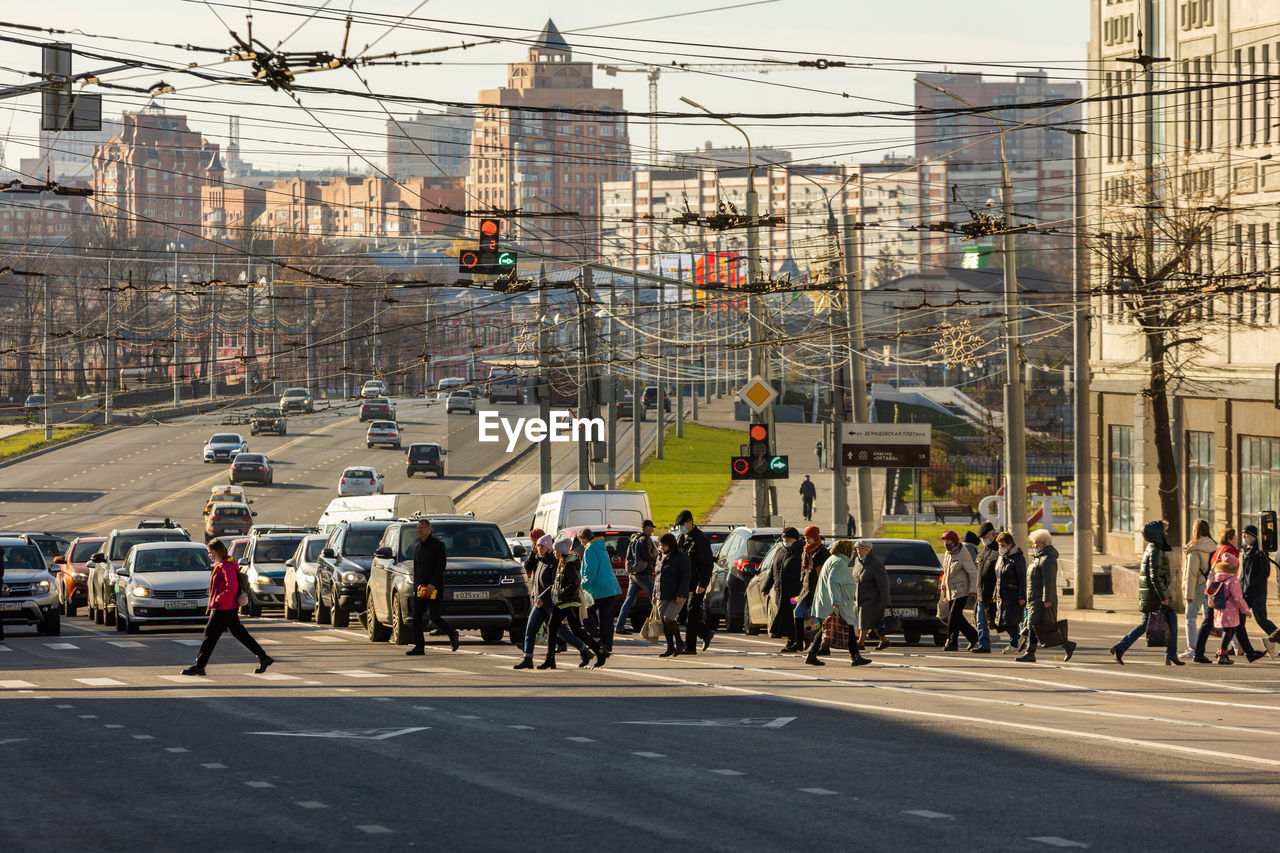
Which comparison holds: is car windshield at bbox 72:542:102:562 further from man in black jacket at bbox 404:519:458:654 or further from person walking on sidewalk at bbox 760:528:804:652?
person walking on sidewalk at bbox 760:528:804:652

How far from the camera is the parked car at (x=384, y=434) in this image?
309 ft

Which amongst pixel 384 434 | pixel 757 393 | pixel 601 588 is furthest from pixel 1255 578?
pixel 384 434

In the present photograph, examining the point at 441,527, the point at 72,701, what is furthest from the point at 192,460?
the point at 72,701

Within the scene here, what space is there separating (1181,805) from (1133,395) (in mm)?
39009

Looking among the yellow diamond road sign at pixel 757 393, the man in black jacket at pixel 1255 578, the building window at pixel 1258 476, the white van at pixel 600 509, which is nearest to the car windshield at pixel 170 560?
the white van at pixel 600 509

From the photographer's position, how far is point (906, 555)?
26000mm

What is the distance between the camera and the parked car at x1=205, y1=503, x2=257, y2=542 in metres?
63.4

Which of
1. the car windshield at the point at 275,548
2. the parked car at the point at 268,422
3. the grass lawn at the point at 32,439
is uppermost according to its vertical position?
the parked car at the point at 268,422

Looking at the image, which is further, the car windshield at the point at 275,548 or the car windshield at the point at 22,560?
the car windshield at the point at 275,548

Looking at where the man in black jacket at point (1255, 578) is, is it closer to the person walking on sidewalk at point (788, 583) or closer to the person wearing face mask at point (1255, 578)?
the person wearing face mask at point (1255, 578)

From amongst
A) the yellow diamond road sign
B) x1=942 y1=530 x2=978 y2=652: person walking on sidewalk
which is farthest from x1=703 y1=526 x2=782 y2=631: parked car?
the yellow diamond road sign

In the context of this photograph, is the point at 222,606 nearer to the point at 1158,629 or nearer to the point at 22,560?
the point at 1158,629

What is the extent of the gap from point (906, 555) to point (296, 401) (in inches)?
3354

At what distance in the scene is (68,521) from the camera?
71.9 metres
